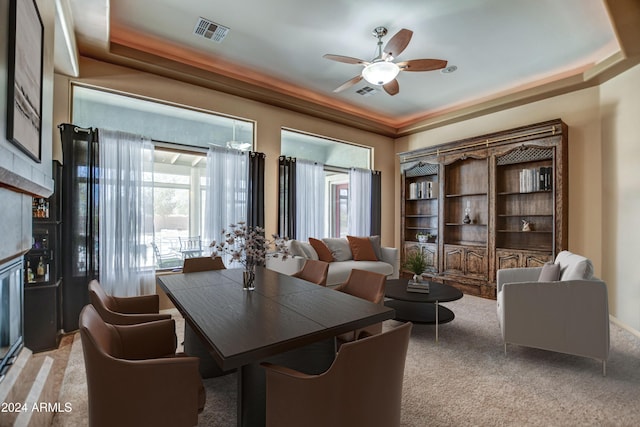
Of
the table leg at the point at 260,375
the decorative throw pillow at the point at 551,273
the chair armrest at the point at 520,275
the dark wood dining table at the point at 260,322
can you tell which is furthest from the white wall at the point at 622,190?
the table leg at the point at 260,375

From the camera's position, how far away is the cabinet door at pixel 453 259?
5.06 m

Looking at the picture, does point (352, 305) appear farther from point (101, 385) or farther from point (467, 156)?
point (467, 156)

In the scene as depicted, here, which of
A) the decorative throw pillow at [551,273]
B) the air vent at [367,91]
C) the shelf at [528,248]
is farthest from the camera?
the air vent at [367,91]

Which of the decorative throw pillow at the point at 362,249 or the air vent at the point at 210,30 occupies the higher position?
the air vent at the point at 210,30

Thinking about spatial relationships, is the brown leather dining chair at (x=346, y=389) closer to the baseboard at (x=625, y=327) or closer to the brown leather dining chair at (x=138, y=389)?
the brown leather dining chair at (x=138, y=389)

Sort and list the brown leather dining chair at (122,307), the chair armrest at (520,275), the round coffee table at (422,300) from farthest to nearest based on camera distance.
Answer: the chair armrest at (520,275), the round coffee table at (422,300), the brown leather dining chair at (122,307)

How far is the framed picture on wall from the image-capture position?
144 centimetres

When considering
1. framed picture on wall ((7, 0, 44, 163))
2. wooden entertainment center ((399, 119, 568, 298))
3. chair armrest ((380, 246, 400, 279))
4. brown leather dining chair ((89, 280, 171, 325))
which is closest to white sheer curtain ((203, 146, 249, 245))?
brown leather dining chair ((89, 280, 171, 325))

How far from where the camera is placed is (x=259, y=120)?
15.3 ft

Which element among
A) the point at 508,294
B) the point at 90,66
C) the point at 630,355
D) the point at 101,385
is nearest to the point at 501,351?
the point at 508,294

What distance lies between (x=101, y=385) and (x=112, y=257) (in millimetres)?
2734

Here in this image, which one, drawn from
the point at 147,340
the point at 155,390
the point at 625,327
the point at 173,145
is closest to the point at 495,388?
the point at 155,390

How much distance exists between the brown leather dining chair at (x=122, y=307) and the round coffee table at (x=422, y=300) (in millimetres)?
2044

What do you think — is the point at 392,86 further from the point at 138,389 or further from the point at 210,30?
the point at 138,389
